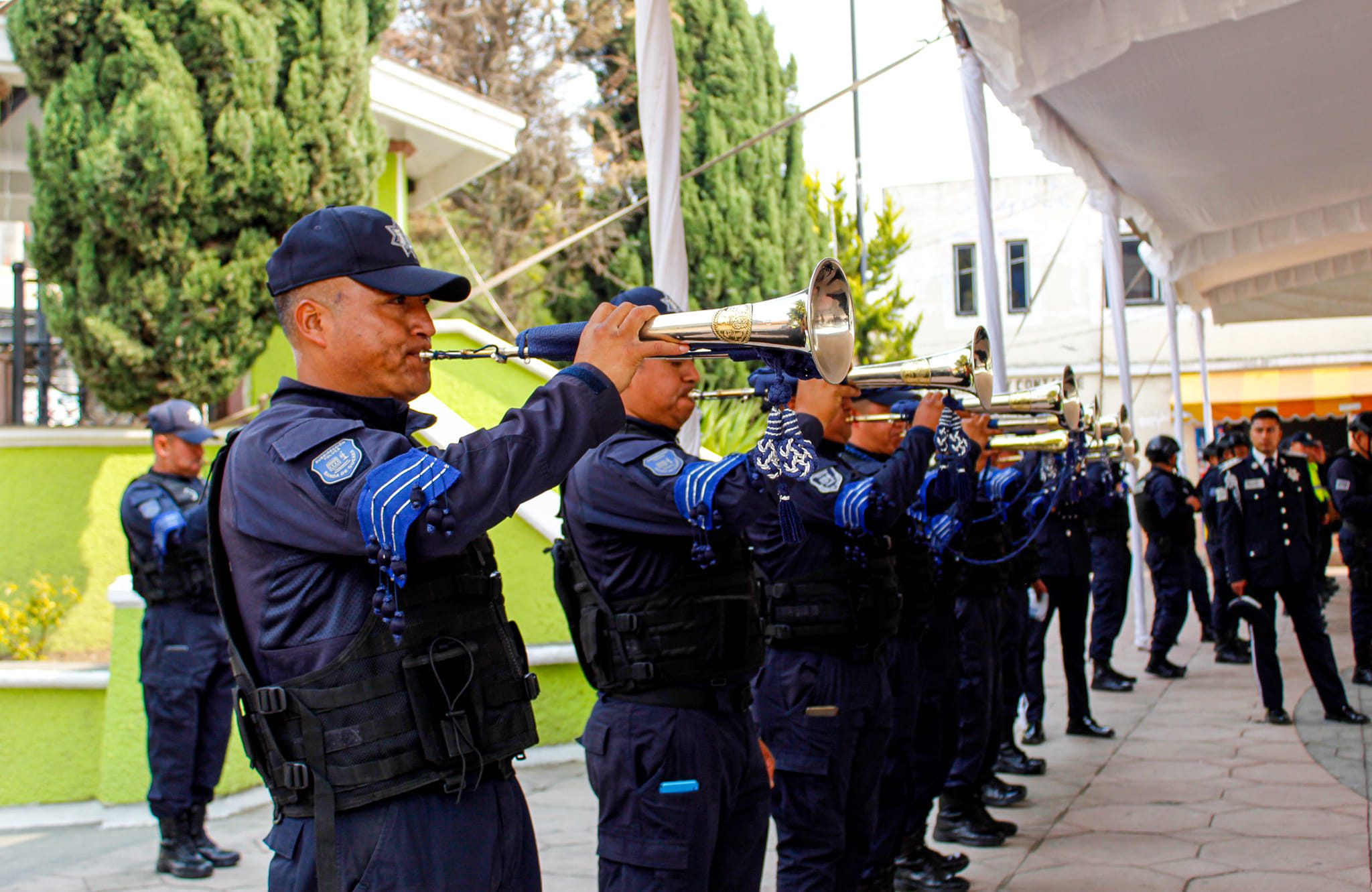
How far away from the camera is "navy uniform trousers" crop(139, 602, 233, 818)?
574 cm

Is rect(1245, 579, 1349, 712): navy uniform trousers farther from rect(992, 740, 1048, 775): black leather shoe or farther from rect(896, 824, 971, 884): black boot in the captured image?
rect(896, 824, 971, 884): black boot

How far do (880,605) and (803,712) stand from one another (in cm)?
48

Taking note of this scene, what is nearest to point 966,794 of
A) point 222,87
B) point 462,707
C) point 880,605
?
point 880,605

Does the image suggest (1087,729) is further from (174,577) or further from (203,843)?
(174,577)

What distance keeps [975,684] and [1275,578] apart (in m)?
3.45

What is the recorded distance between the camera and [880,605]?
4395 mm

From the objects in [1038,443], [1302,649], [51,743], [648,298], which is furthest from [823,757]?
[1302,649]

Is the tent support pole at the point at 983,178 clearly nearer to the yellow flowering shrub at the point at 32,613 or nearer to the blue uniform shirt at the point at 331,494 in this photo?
the blue uniform shirt at the point at 331,494

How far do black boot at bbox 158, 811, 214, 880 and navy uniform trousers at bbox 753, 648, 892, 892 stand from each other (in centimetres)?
283

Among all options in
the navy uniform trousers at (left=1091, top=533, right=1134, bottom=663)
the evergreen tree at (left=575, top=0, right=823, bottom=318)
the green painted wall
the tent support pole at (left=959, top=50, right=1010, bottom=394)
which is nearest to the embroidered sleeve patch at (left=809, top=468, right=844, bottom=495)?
the tent support pole at (left=959, top=50, right=1010, bottom=394)

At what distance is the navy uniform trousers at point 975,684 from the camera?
5.90 metres

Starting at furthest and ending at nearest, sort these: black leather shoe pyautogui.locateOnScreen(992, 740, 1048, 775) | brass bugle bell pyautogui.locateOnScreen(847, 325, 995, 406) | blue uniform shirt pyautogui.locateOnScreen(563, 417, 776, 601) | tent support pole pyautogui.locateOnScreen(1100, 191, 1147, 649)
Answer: tent support pole pyautogui.locateOnScreen(1100, 191, 1147, 649) < black leather shoe pyautogui.locateOnScreen(992, 740, 1048, 775) < brass bugle bell pyautogui.locateOnScreen(847, 325, 995, 406) < blue uniform shirt pyautogui.locateOnScreen(563, 417, 776, 601)

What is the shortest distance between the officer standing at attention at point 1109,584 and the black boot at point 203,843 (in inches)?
262

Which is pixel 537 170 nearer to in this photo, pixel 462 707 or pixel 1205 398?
pixel 1205 398
